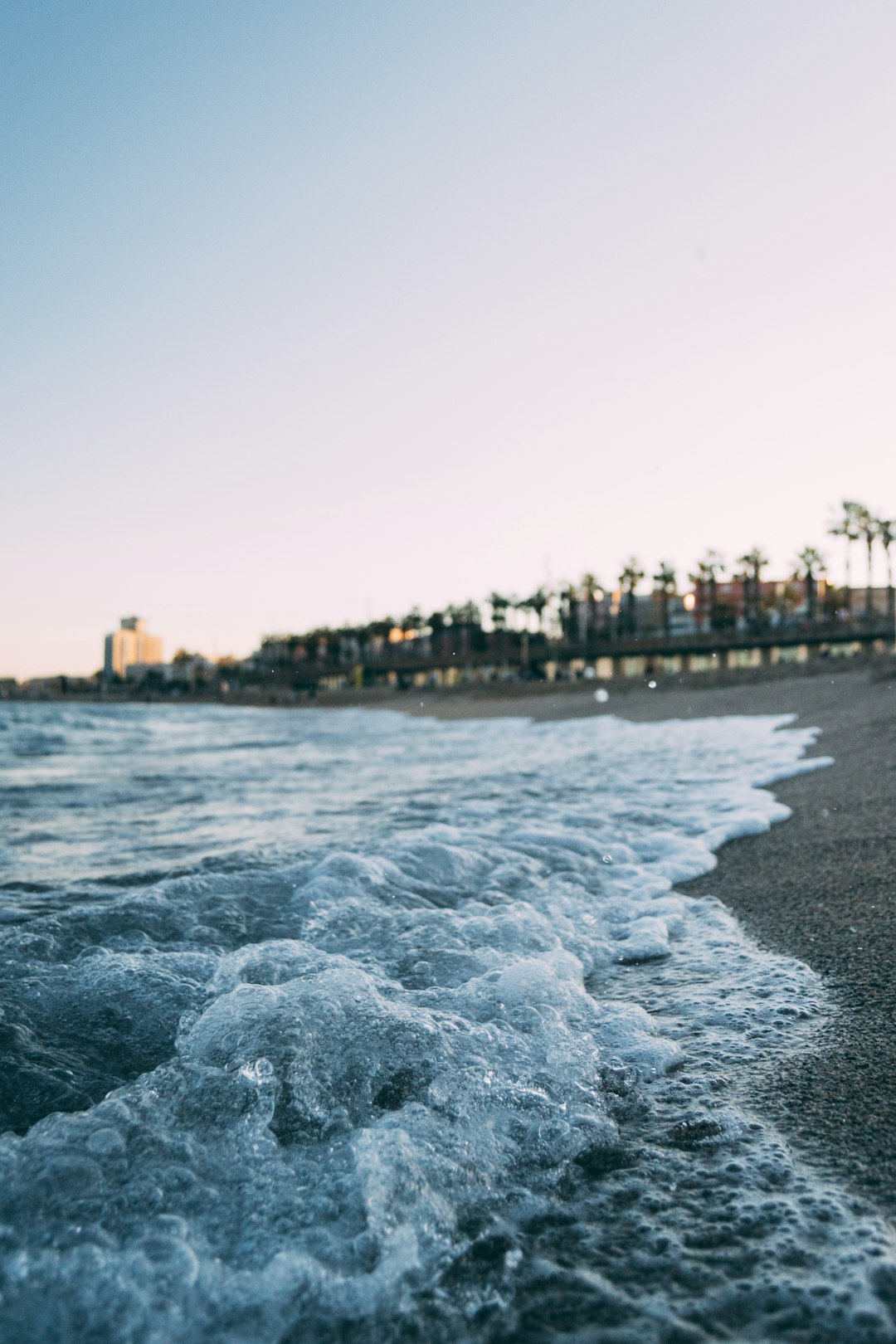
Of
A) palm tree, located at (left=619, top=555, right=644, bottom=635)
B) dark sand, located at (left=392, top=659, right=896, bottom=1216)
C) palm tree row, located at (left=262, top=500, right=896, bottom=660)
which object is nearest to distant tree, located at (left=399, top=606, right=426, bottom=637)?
palm tree row, located at (left=262, top=500, right=896, bottom=660)

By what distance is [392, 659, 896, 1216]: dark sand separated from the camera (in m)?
1.87

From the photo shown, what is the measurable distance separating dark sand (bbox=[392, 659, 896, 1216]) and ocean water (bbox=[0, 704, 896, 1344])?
0.09 m

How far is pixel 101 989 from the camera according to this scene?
Answer: 9.17ft

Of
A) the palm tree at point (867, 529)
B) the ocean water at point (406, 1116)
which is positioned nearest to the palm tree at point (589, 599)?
the palm tree at point (867, 529)

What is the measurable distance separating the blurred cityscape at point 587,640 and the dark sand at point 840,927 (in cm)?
Result: 6363

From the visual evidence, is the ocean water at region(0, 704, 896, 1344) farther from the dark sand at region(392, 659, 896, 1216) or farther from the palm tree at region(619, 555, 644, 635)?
the palm tree at region(619, 555, 644, 635)

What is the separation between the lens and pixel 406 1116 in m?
2.00

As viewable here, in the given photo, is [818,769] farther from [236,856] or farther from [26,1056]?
[26,1056]

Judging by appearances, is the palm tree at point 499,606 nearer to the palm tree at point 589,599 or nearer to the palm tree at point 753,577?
the palm tree at point 589,599

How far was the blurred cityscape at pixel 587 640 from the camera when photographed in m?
76.9

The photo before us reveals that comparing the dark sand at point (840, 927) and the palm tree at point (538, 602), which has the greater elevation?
the palm tree at point (538, 602)

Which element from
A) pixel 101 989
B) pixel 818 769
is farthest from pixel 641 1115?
pixel 818 769

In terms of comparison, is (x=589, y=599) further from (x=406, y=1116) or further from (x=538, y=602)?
(x=406, y=1116)

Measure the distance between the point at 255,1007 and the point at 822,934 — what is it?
2.21m
